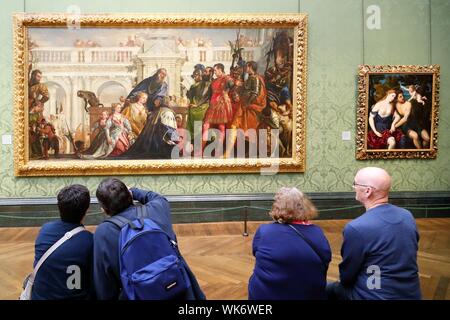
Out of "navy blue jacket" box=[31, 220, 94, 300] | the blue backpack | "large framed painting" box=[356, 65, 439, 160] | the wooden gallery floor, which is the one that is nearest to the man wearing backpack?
the blue backpack

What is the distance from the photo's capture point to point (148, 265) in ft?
9.70

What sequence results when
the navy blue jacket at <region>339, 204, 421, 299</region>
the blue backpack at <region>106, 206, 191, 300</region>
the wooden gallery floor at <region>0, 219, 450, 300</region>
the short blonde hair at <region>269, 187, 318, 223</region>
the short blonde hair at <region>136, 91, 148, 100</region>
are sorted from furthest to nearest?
the short blonde hair at <region>136, 91, 148, 100</region>, the wooden gallery floor at <region>0, 219, 450, 300</region>, the short blonde hair at <region>269, 187, 318, 223</region>, the navy blue jacket at <region>339, 204, 421, 299</region>, the blue backpack at <region>106, 206, 191, 300</region>

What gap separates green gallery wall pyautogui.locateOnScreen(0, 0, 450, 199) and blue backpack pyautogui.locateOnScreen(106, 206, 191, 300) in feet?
20.8

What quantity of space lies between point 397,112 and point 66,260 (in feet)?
27.5

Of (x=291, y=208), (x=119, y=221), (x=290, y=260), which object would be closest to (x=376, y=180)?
(x=291, y=208)

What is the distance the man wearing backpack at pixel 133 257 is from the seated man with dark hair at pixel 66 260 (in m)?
0.16

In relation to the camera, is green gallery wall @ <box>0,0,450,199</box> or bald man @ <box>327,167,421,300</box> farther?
green gallery wall @ <box>0,0,450,199</box>

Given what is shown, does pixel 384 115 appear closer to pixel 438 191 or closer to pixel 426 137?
pixel 426 137

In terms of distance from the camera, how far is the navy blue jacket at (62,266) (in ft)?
10.4

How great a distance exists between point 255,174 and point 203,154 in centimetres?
123

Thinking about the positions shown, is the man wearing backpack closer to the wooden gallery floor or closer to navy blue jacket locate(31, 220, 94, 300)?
navy blue jacket locate(31, 220, 94, 300)

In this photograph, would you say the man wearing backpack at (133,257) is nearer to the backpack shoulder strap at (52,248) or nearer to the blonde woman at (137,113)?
the backpack shoulder strap at (52,248)

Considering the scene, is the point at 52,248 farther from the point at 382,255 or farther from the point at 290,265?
the point at 382,255

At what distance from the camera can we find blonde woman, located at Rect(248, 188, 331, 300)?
3.15 meters
